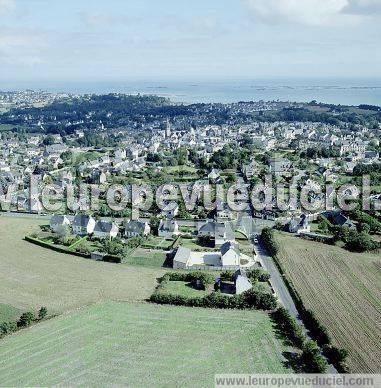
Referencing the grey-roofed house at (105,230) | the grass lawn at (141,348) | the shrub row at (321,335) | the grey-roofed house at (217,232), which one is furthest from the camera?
the grey-roofed house at (105,230)

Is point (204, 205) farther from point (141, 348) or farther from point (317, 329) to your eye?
point (141, 348)

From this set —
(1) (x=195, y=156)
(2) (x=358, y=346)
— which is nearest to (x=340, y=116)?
(1) (x=195, y=156)

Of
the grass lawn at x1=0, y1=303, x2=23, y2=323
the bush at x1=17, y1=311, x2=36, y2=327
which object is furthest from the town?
the grass lawn at x1=0, y1=303, x2=23, y2=323

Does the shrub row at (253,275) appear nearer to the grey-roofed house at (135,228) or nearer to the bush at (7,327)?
the grey-roofed house at (135,228)

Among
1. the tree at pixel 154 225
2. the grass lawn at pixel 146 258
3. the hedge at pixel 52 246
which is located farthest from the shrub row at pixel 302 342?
the tree at pixel 154 225

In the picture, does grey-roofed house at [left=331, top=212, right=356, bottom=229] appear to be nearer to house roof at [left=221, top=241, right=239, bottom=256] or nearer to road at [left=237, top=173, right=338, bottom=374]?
road at [left=237, top=173, right=338, bottom=374]

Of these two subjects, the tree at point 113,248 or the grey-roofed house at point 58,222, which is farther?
the grey-roofed house at point 58,222

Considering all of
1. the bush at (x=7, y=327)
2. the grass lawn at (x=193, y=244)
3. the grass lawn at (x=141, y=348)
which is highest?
the grass lawn at (x=193, y=244)

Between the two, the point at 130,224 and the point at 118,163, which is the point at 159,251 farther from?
the point at 118,163
